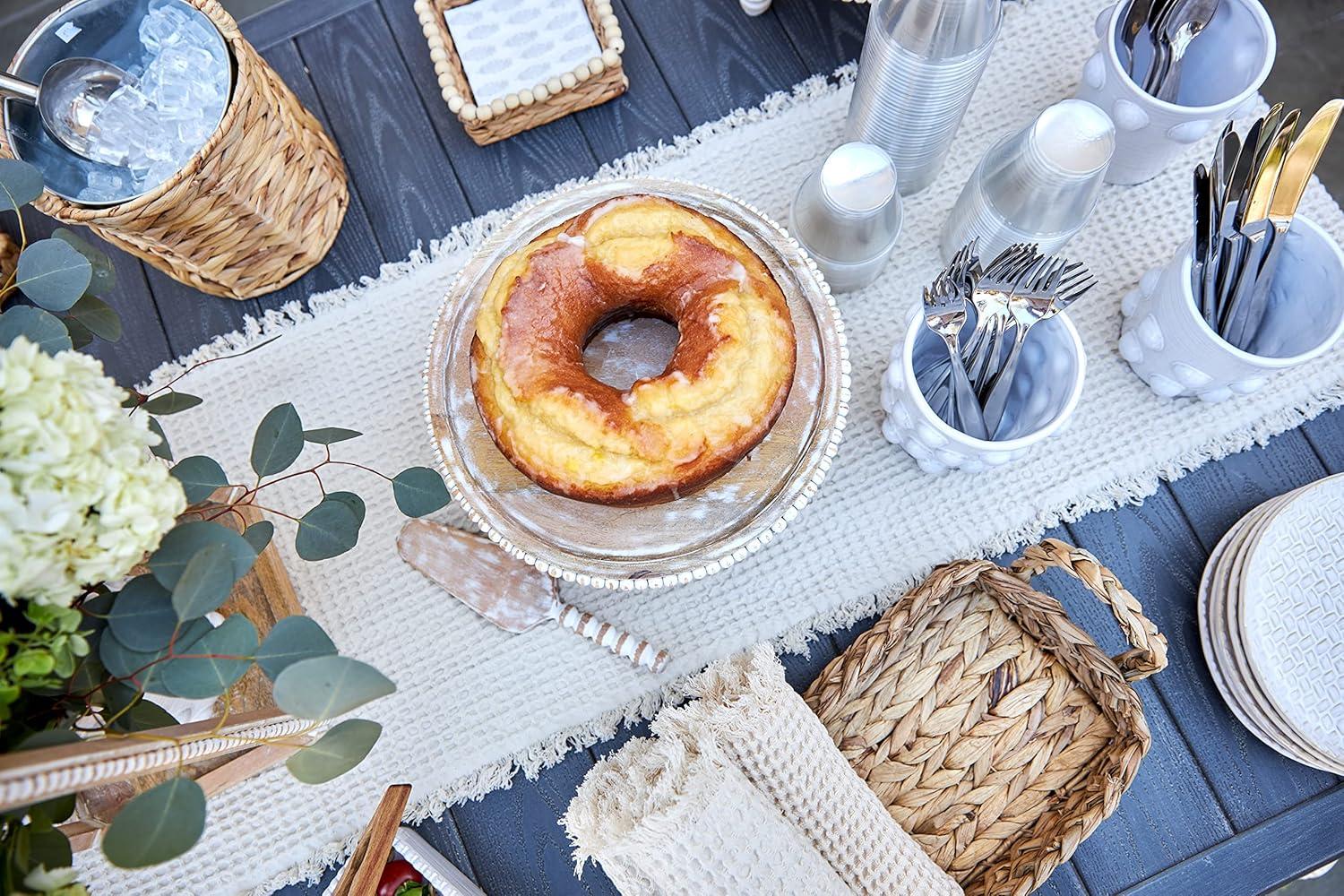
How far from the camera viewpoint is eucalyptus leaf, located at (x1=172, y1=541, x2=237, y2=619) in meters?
0.51

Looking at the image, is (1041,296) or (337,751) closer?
(337,751)

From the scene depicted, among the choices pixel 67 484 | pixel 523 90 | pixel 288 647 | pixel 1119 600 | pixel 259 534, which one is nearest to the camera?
pixel 67 484

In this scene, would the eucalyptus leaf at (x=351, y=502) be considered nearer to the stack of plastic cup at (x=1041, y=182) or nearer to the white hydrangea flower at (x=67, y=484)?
the white hydrangea flower at (x=67, y=484)

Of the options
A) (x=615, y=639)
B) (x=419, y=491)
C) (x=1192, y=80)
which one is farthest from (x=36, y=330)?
(x=1192, y=80)

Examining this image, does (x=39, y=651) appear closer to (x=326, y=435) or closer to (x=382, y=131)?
(x=326, y=435)

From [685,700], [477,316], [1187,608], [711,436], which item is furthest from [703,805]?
[1187,608]

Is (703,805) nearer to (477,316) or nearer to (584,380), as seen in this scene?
(584,380)

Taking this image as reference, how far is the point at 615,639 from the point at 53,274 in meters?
0.58

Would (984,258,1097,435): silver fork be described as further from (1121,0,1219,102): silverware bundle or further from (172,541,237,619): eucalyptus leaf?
(172,541,237,619): eucalyptus leaf

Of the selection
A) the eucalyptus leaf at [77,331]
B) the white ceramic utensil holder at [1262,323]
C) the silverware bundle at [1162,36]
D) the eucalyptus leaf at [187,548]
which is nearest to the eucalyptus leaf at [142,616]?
the eucalyptus leaf at [187,548]

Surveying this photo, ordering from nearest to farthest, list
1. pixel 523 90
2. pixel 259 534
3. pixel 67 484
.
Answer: pixel 67 484 → pixel 259 534 → pixel 523 90

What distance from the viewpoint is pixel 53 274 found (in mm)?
599

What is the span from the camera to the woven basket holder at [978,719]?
2.70 feet

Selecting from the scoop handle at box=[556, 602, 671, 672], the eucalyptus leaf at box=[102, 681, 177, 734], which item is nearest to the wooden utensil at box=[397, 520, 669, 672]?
the scoop handle at box=[556, 602, 671, 672]
